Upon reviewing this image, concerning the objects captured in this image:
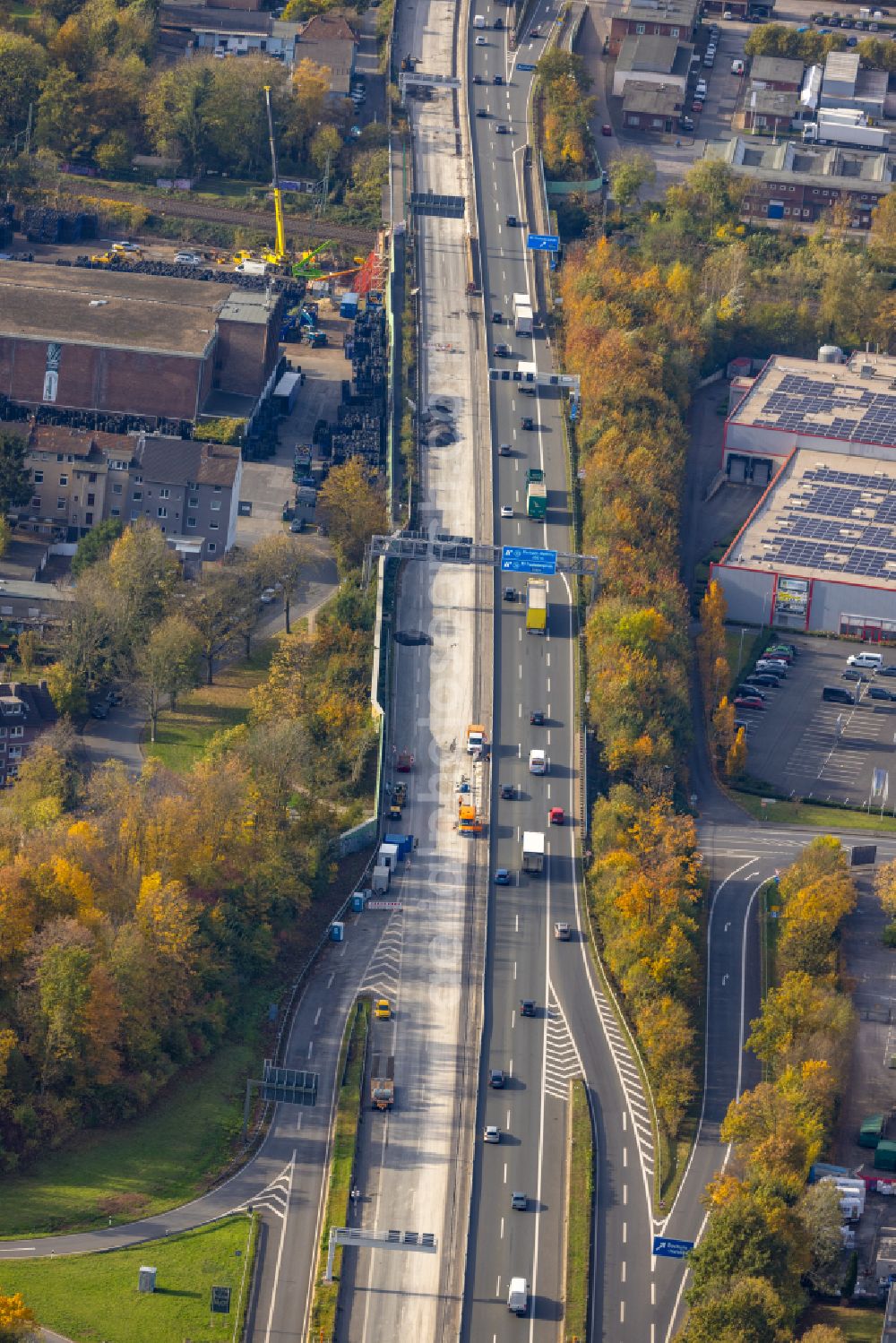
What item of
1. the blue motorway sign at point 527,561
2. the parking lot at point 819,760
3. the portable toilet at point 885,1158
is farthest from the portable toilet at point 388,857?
the portable toilet at point 885,1158

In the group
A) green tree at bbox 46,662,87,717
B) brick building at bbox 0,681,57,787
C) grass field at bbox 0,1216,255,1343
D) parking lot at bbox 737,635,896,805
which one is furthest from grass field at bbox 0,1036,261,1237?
parking lot at bbox 737,635,896,805

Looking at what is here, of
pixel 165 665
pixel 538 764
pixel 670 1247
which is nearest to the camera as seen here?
pixel 670 1247

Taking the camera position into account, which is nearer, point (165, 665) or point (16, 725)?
point (16, 725)

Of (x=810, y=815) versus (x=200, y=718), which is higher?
(x=200, y=718)

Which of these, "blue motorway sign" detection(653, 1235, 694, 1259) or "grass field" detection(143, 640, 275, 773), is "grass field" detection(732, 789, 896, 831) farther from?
"blue motorway sign" detection(653, 1235, 694, 1259)

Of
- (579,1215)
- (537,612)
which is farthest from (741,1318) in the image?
(537,612)

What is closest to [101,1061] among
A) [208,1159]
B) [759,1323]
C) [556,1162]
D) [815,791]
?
[208,1159]

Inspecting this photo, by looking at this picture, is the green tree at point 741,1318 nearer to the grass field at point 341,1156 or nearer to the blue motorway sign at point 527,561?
the grass field at point 341,1156

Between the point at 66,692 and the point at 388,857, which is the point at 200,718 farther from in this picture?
the point at 388,857
